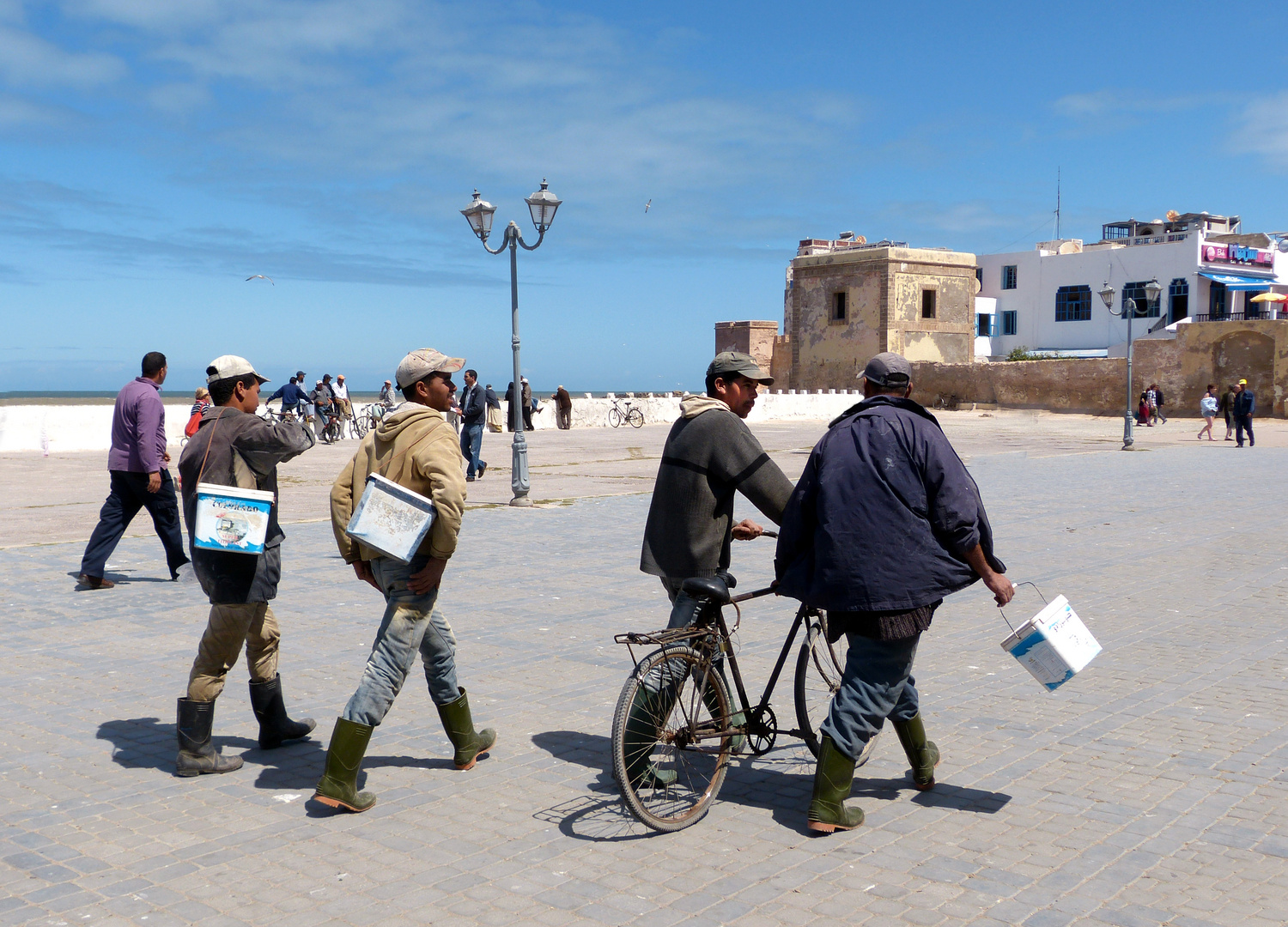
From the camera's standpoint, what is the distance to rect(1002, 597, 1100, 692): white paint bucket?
12.8 feet

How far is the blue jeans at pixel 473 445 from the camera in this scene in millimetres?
17875

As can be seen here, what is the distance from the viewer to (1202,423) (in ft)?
134

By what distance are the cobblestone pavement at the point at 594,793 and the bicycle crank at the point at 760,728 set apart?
0.48 feet

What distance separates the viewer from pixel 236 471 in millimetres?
4617

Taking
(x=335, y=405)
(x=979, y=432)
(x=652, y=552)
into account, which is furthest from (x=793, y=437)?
(x=652, y=552)

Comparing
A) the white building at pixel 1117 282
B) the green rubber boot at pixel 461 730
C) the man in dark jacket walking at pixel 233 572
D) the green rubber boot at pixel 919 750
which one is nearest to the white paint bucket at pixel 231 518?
the man in dark jacket walking at pixel 233 572

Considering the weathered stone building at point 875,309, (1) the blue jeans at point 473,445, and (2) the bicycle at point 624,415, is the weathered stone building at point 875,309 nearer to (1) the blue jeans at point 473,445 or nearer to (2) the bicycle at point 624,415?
(2) the bicycle at point 624,415

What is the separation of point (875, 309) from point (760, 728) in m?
52.7

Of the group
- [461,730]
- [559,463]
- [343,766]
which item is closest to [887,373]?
[461,730]

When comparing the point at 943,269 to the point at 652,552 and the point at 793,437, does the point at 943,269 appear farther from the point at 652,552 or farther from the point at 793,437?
the point at 652,552

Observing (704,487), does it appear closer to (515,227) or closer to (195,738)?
(195,738)

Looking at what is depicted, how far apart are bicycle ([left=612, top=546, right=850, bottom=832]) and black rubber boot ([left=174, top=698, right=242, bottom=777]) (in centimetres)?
169

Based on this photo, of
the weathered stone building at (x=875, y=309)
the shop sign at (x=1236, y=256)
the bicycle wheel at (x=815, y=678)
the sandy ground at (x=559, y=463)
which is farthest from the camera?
the shop sign at (x=1236, y=256)

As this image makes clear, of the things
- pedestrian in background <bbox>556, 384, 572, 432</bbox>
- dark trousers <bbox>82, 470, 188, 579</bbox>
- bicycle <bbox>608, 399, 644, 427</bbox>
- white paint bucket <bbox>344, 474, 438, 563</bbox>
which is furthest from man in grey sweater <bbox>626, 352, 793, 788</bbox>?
bicycle <bbox>608, 399, 644, 427</bbox>
